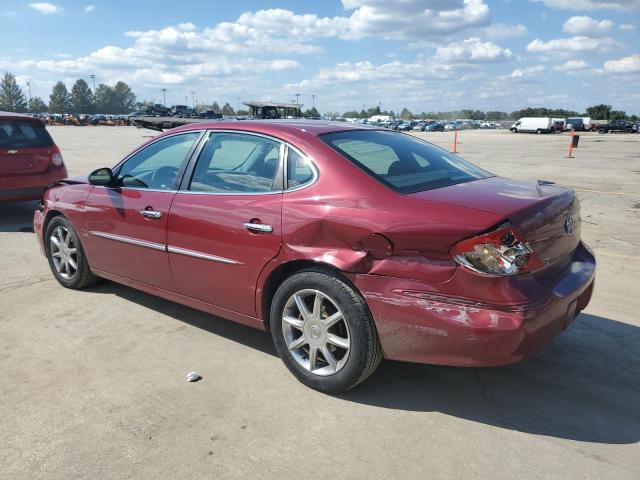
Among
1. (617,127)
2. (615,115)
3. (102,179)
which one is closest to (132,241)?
(102,179)

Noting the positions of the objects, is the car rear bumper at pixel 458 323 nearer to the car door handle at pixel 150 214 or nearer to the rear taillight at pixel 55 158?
the car door handle at pixel 150 214

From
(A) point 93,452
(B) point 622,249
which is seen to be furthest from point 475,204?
(B) point 622,249

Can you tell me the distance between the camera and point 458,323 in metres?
2.76

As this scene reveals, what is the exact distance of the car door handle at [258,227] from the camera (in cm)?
337

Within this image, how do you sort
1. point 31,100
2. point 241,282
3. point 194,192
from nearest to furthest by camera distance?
1. point 241,282
2. point 194,192
3. point 31,100

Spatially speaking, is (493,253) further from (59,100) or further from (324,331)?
(59,100)

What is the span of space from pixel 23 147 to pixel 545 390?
8.02 meters

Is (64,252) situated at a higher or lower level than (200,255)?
lower

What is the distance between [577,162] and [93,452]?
69.2ft

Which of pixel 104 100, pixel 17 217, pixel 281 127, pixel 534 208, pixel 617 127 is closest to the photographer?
pixel 534 208

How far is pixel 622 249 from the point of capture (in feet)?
21.6

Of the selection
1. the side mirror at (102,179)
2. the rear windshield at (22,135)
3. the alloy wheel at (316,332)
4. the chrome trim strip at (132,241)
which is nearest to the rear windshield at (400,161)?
the alloy wheel at (316,332)

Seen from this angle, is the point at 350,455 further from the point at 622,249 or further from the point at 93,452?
the point at 622,249

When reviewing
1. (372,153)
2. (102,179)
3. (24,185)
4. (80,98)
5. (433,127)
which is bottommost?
(433,127)
